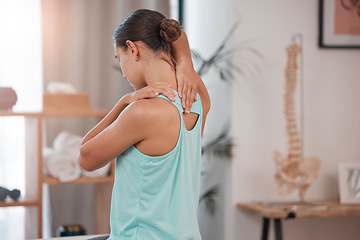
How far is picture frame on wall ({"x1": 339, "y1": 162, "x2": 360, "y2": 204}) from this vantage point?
9.23ft

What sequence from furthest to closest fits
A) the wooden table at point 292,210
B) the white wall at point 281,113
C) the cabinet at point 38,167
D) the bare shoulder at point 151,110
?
the white wall at point 281,113
the cabinet at point 38,167
the wooden table at point 292,210
the bare shoulder at point 151,110

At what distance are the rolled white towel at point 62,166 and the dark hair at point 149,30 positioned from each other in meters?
1.50

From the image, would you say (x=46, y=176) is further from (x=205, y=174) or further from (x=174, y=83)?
(x=174, y=83)

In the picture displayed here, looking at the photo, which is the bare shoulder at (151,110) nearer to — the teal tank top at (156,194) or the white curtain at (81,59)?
the teal tank top at (156,194)

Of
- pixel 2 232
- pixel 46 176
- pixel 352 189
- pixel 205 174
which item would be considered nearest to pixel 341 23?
pixel 352 189

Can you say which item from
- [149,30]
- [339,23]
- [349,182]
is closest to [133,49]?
[149,30]

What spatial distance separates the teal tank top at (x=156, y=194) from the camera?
4.33 ft

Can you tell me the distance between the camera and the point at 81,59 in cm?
333

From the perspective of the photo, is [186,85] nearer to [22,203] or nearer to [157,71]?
[157,71]

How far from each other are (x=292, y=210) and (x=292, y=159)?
1.04 ft

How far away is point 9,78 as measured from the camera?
3135 mm

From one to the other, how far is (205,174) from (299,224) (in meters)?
0.62

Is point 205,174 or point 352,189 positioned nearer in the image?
point 352,189

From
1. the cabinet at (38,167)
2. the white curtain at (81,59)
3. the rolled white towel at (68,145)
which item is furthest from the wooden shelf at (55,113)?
the white curtain at (81,59)
